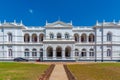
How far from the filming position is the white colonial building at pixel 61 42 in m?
81.9

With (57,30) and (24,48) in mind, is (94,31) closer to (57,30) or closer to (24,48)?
(57,30)

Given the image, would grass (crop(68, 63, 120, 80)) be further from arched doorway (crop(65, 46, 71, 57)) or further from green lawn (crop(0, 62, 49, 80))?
arched doorway (crop(65, 46, 71, 57))

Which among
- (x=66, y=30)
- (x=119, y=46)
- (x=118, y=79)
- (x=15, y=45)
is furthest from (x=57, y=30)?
(x=118, y=79)

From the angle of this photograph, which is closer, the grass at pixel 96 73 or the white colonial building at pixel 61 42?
the grass at pixel 96 73

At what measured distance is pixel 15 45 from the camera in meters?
83.0

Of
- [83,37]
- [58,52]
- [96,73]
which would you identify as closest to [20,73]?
[96,73]

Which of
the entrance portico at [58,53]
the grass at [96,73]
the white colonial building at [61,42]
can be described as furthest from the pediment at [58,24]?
the grass at [96,73]

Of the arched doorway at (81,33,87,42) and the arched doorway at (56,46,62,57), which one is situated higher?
the arched doorway at (81,33,87,42)

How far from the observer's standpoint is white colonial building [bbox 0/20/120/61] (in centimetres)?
8188

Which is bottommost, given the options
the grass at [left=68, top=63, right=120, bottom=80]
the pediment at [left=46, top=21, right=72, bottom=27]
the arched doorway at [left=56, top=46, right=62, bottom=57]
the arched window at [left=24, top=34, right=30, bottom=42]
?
the grass at [left=68, top=63, right=120, bottom=80]

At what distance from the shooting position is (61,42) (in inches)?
3196

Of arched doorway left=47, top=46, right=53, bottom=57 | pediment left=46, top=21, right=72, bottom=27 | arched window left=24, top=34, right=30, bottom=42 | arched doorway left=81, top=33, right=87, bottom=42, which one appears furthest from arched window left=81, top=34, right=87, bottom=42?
arched window left=24, top=34, right=30, bottom=42

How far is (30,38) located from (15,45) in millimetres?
5983

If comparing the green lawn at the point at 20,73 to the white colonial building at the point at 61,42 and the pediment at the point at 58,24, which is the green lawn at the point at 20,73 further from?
the pediment at the point at 58,24
